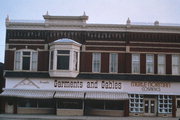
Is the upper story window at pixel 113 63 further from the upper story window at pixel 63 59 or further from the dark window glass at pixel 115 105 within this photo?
the upper story window at pixel 63 59

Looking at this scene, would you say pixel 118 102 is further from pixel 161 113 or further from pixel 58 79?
pixel 58 79

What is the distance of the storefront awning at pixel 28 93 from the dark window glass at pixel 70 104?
1.25 metres

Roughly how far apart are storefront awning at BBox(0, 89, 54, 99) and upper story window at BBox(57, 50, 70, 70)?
2.57 m

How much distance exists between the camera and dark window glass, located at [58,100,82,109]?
2756 cm

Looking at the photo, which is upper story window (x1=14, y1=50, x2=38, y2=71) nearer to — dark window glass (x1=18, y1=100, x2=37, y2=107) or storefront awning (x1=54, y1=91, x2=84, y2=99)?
dark window glass (x1=18, y1=100, x2=37, y2=107)

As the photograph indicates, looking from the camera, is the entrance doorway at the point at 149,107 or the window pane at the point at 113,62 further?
the window pane at the point at 113,62

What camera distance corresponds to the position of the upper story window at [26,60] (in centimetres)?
2877

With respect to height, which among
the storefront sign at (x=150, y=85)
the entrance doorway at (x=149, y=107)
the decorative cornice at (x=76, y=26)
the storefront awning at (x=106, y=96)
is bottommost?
the entrance doorway at (x=149, y=107)

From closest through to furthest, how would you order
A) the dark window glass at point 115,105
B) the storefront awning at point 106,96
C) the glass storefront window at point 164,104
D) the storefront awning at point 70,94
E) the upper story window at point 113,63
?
the storefront awning at point 106,96 → the storefront awning at point 70,94 → the glass storefront window at point 164,104 → the dark window glass at point 115,105 → the upper story window at point 113,63

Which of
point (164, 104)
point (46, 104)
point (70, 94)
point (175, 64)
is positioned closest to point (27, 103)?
point (46, 104)

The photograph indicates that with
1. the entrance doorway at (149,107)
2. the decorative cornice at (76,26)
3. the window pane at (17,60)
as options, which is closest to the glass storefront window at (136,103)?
the entrance doorway at (149,107)

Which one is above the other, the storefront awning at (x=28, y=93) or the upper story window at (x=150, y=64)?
the upper story window at (x=150, y=64)

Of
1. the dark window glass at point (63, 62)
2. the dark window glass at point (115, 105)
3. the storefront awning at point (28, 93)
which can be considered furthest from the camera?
the dark window glass at point (115, 105)

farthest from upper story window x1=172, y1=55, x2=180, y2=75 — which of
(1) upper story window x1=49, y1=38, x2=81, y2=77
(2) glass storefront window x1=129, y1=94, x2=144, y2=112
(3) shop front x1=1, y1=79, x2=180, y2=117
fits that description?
(1) upper story window x1=49, y1=38, x2=81, y2=77
